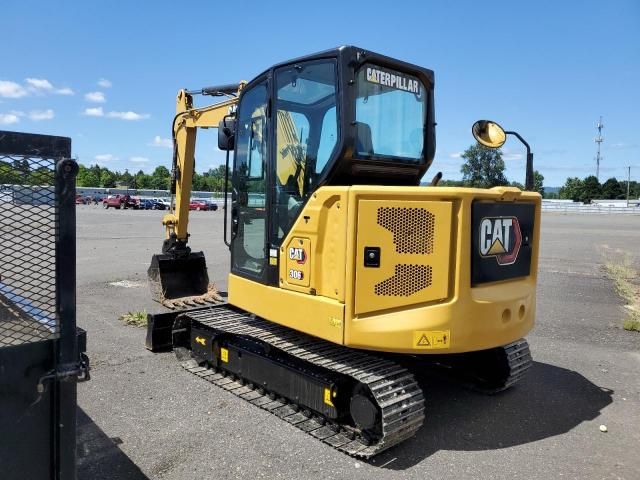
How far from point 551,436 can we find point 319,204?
268 cm

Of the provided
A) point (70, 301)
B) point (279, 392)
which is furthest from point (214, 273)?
point (70, 301)

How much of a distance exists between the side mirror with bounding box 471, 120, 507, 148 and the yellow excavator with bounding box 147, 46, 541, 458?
0.04ft

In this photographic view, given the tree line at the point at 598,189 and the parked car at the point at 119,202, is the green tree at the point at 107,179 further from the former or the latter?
the tree line at the point at 598,189

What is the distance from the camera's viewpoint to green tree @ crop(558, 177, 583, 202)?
103 meters

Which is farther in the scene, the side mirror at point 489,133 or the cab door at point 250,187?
the cab door at point 250,187

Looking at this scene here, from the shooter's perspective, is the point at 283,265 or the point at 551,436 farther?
the point at 283,265

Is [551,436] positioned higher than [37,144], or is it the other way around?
[37,144]

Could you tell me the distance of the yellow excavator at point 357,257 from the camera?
3.90 m

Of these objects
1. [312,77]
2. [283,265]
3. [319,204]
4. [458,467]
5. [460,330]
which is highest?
[312,77]

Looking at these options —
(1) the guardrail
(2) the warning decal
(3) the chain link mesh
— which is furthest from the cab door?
(1) the guardrail

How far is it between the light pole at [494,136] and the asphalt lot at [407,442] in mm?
2120

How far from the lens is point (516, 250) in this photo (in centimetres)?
449

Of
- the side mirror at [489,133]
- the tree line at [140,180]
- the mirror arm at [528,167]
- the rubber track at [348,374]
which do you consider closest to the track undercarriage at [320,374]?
the rubber track at [348,374]

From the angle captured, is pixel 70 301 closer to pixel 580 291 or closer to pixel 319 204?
pixel 319 204
